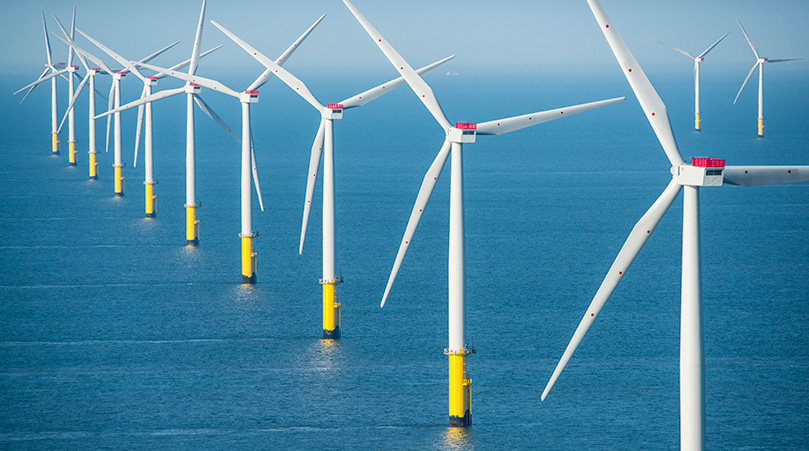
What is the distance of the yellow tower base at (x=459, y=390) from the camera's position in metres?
39.1

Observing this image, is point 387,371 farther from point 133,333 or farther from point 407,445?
point 133,333

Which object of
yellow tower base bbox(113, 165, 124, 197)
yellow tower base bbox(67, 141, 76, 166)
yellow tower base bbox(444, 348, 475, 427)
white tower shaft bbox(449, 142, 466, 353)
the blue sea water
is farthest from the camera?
yellow tower base bbox(67, 141, 76, 166)

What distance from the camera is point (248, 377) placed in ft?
165

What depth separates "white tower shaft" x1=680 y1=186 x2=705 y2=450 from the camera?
2591 centimetres

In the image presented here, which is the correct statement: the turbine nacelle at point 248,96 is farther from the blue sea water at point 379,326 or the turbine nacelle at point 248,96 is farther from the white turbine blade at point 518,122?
the white turbine blade at point 518,122

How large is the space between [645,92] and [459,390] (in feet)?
56.3

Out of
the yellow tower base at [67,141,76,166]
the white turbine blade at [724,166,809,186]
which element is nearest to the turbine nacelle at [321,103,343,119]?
the white turbine blade at [724,166,809,186]

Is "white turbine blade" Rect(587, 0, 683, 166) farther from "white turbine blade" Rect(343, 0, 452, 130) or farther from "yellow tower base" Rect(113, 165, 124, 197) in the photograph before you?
"yellow tower base" Rect(113, 165, 124, 197)

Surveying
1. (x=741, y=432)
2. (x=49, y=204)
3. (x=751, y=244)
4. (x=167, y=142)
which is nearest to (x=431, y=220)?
(x=751, y=244)

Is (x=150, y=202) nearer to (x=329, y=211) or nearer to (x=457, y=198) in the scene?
(x=329, y=211)

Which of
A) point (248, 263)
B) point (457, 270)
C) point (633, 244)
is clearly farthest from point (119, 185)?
point (633, 244)

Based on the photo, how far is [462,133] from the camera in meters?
38.5

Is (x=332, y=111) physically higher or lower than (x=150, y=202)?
higher

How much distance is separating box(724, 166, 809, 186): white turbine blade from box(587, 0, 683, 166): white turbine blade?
132 centimetres
